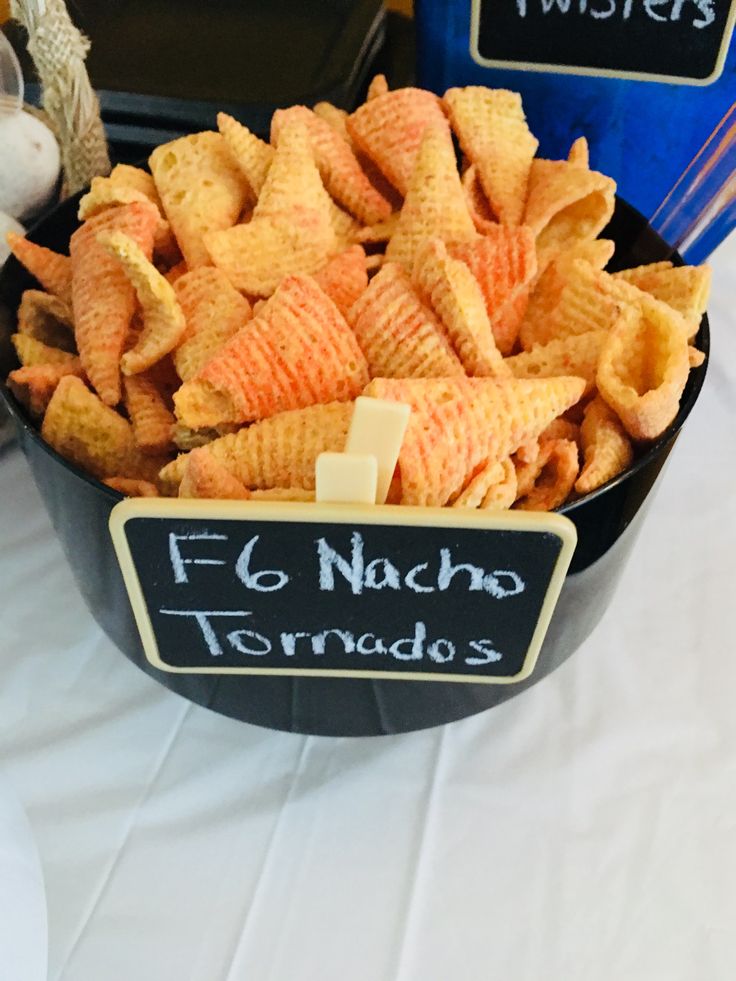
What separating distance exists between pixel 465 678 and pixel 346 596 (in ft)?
0.32

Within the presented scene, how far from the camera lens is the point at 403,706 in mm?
491

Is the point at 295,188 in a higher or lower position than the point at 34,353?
higher

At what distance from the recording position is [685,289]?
483 mm

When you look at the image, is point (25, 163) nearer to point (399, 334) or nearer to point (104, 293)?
point (104, 293)

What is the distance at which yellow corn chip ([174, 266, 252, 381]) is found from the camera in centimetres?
45

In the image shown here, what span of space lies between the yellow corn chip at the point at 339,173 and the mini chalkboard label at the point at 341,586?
246mm

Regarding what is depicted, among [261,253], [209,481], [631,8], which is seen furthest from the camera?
[631,8]

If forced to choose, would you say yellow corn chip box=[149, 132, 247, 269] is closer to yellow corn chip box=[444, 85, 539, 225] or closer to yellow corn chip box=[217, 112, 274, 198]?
yellow corn chip box=[217, 112, 274, 198]

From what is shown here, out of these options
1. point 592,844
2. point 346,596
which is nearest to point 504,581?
point 346,596

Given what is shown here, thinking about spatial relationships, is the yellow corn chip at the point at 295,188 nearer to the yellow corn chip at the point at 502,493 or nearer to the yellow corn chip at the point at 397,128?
the yellow corn chip at the point at 397,128

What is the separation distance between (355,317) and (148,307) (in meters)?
0.11

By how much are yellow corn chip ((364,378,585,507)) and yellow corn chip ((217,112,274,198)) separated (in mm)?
195

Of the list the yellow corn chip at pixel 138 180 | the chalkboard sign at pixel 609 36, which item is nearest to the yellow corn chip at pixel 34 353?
the yellow corn chip at pixel 138 180

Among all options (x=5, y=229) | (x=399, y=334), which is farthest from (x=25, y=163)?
(x=399, y=334)
